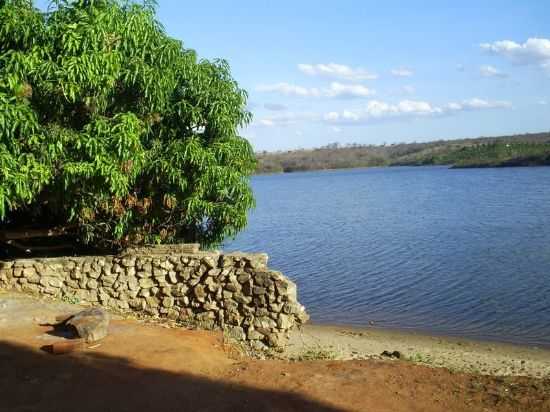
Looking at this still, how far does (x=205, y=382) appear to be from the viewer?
299 inches

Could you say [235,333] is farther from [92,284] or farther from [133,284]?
[92,284]

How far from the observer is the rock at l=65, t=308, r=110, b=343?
8703 mm

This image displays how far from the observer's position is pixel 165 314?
10.5 meters

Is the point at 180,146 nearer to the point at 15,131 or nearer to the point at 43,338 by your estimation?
the point at 15,131

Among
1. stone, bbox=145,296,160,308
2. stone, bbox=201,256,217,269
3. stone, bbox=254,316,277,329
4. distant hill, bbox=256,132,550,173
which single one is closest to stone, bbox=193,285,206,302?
stone, bbox=201,256,217,269

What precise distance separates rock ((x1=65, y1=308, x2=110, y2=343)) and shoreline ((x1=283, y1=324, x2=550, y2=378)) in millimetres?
3035

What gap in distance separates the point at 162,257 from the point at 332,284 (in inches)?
366

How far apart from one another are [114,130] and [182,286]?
302 centimetres

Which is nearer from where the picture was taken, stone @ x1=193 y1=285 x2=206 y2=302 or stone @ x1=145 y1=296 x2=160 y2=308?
stone @ x1=193 y1=285 x2=206 y2=302

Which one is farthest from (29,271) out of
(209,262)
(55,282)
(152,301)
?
(209,262)

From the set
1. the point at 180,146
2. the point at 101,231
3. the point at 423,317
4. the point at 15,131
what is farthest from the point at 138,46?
the point at 423,317

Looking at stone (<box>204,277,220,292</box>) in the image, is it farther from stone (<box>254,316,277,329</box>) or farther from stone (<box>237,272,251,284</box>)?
stone (<box>254,316,277,329</box>)

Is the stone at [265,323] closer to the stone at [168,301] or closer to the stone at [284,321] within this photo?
the stone at [284,321]

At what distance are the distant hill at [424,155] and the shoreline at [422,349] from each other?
82.1 meters
